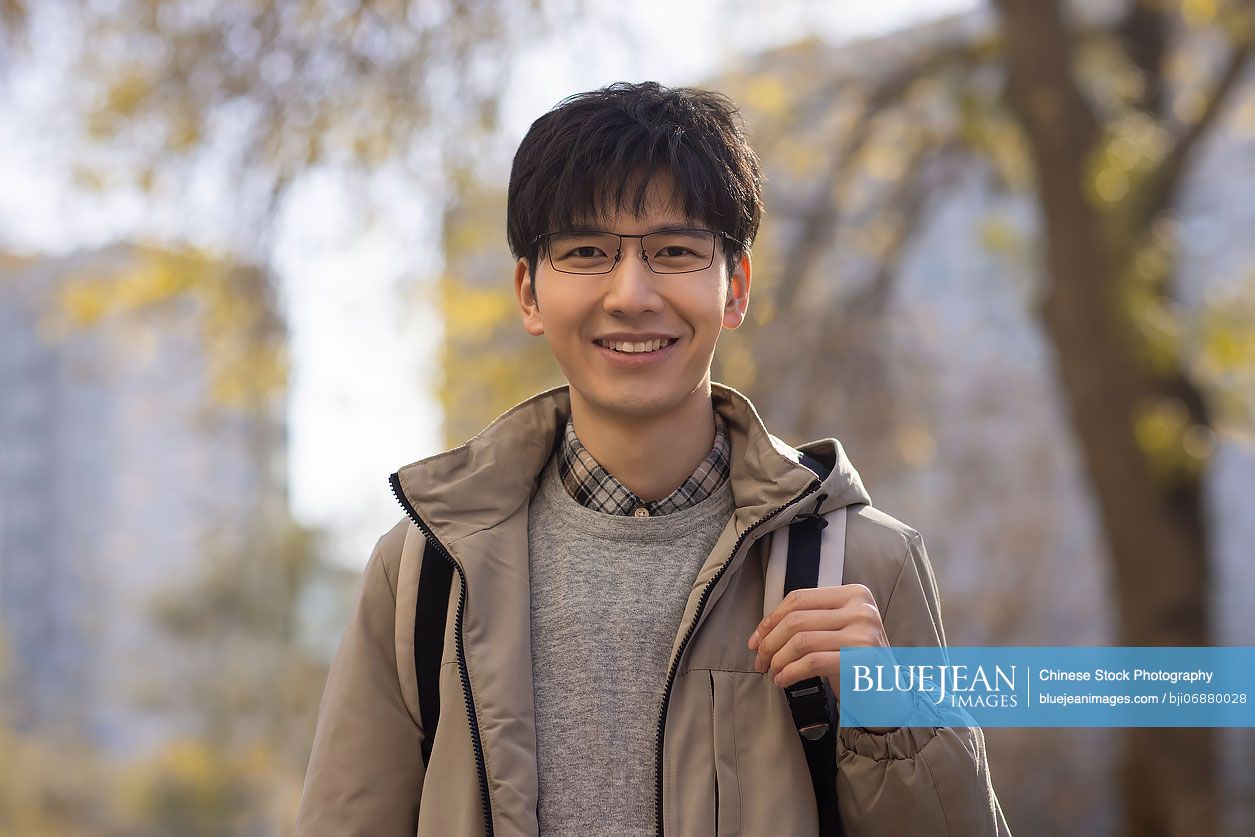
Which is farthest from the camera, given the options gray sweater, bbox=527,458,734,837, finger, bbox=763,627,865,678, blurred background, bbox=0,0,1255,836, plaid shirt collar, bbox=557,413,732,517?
blurred background, bbox=0,0,1255,836

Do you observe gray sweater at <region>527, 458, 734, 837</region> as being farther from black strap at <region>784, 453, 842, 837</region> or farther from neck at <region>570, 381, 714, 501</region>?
black strap at <region>784, 453, 842, 837</region>

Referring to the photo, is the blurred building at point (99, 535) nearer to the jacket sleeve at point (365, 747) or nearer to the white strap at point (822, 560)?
the jacket sleeve at point (365, 747)

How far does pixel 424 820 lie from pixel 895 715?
64 centimetres

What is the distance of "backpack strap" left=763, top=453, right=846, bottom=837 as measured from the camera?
5.88 feet

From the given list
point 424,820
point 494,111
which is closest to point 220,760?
point 494,111

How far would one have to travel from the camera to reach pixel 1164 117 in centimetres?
803

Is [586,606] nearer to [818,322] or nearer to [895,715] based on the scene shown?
[895,715]

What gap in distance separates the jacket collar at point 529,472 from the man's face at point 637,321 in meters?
0.15

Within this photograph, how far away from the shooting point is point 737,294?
2127 mm

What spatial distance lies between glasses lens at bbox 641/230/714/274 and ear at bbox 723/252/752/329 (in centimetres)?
10

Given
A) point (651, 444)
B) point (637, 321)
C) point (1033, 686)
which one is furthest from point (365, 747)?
point (1033, 686)

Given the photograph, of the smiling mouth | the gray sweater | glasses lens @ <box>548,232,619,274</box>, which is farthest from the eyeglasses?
A: the gray sweater

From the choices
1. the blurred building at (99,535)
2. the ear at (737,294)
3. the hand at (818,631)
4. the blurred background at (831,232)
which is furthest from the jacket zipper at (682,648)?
the blurred building at (99,535)

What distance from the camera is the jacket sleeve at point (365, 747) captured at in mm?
1885
